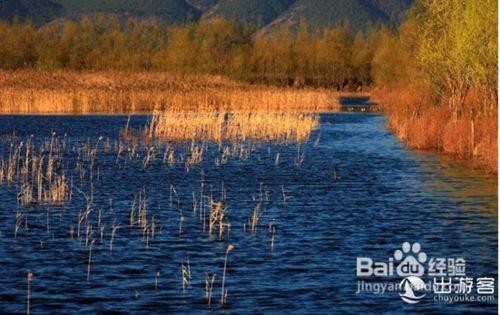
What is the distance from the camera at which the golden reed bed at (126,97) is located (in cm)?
5682

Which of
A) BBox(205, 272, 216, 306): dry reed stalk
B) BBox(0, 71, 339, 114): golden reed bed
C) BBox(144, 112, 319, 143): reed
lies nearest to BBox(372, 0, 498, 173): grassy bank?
BBox(144, 112, 319, 143): reed

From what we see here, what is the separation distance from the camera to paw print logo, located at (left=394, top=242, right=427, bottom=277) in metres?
14.9

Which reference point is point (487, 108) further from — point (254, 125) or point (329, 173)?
point (254, 125)

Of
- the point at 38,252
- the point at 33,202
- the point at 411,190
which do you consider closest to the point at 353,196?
the point at 411,190

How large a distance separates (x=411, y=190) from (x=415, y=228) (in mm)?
6007

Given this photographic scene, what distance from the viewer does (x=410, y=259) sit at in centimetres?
1582

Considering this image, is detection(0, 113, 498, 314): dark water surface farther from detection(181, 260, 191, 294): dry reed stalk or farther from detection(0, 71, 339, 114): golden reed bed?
detection(0, 71, 339, 114): golden reed bed

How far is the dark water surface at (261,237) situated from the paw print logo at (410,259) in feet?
0.76

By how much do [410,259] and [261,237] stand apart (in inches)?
127

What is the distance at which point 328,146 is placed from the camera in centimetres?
3834

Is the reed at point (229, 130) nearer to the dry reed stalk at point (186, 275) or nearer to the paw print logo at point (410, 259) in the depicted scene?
the paw print logo at point (410, 259)

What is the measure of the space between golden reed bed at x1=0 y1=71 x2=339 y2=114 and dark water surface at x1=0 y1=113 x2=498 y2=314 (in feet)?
85.0

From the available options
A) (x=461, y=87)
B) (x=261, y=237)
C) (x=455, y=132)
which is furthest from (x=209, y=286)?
(x=461, y=87)

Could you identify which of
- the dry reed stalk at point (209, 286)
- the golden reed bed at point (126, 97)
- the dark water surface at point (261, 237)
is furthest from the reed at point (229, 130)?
the dry reed stalk at point (209, 286)
